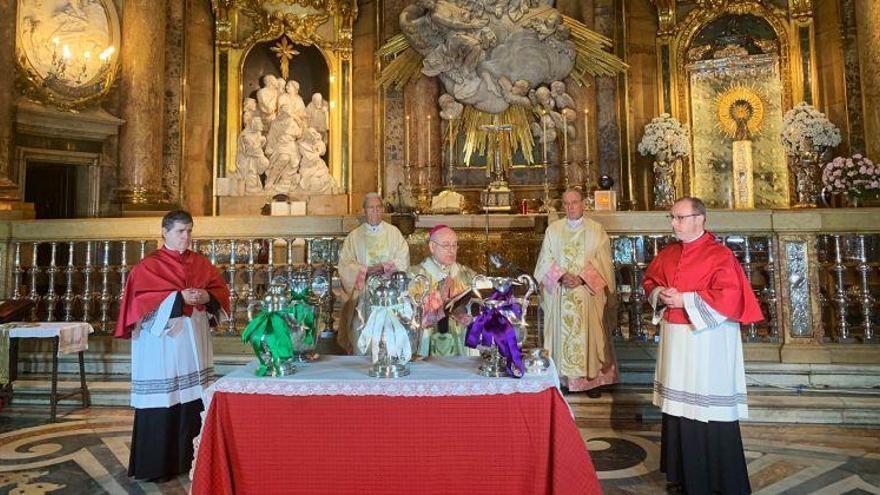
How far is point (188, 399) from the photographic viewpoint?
166 inches

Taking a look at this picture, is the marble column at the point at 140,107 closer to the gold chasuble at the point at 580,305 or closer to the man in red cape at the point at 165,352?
the man in red cape at the point at 165,352

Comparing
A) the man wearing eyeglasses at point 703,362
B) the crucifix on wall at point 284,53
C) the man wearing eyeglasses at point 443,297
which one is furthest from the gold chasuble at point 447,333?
the crucifix on wall at point 284,53

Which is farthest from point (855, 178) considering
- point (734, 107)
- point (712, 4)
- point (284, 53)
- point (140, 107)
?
point (140, 107)

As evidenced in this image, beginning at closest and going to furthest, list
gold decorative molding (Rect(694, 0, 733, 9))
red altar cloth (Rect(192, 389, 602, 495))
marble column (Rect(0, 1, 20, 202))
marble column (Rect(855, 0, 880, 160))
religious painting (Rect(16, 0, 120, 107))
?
red altar cloth (Rect(192, 389, 602, 495)) < marble column (Rect(0, 1, 20, 202)) < marble column (Rect(855, 0, 880, 160)) < religious painting (Rect(16, 0, 120, 107)) < gold decorative molding (Rect(694, 0, 733, 9))

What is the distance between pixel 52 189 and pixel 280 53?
4.63 metres

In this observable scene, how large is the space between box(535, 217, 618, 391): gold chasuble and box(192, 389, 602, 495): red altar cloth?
9.96 feet

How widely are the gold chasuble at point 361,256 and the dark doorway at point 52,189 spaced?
6.63 meters

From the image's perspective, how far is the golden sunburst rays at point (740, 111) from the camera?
10742 mm

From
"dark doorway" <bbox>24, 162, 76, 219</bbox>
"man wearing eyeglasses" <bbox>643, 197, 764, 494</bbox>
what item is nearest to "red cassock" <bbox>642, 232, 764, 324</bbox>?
"man wearing eyeglasses" <bbox>643, 197, 764, 494</bbox>

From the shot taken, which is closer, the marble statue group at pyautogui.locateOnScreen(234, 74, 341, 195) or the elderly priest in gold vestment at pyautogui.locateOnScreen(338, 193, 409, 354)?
the elderly priest in gold vestment at pyautogui.locateOnScreen(338, 193, 409, 354)

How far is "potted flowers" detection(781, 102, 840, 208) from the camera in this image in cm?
894

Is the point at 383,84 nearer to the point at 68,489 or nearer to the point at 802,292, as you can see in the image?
the point at 802,292

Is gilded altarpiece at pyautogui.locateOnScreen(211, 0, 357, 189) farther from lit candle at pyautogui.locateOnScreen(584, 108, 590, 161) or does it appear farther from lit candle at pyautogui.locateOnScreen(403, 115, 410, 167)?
lit candle at pyautogui.locateOnScreen(584, 108, 590, 161)

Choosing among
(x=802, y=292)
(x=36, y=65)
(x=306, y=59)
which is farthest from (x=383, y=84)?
(x=802, y=292)
